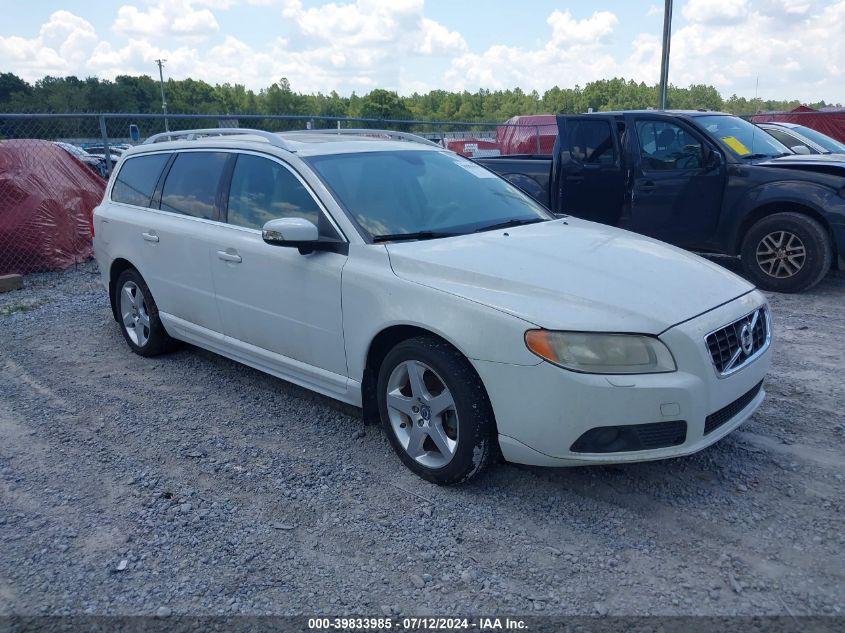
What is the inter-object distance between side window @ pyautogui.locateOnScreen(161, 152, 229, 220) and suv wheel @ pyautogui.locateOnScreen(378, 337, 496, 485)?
1.91 meters

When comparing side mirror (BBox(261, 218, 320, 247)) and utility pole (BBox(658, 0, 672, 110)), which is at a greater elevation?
utility pole (BBox(658, 0, 672, 110))

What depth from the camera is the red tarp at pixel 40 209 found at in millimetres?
8805

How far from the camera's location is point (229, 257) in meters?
4.52

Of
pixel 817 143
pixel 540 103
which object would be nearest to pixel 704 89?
pixel 540 103

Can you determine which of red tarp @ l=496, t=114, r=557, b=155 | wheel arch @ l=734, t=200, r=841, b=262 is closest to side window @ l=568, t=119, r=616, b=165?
wheel arch @ l=734, t=200, r=841, b=262

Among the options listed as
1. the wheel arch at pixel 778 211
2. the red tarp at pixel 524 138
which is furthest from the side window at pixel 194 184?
the red tarp at pixel 524 138

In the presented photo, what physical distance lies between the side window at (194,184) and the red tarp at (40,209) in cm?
461

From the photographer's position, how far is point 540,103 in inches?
4245

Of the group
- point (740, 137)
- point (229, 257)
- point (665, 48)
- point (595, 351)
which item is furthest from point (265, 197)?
point (665, 48)

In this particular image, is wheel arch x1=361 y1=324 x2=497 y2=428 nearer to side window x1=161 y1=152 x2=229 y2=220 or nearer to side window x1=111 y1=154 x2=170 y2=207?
side window x1=161 y1=152 x2=229 y2=220

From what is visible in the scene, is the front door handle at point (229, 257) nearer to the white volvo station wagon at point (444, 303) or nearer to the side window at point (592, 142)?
the white volvo station wagon at point (444, 303)

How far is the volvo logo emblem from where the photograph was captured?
3432 millimetres

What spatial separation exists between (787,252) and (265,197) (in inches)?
209

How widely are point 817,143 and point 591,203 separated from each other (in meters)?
A: 3.72
